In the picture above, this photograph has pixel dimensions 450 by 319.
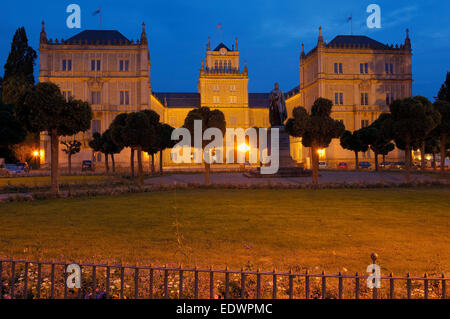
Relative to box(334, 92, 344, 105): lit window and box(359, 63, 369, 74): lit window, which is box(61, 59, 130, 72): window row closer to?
box(334, 92, 344, 105): lit window

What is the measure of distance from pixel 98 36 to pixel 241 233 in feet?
198

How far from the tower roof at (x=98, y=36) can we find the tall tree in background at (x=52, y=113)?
45.5 meters

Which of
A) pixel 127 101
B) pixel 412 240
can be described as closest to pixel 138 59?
pixel 127 101

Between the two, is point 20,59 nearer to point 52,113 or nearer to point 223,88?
point 223,88

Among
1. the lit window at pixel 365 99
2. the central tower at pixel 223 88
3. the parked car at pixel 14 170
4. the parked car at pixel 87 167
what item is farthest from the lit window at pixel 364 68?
the parked car at pixel 14 170

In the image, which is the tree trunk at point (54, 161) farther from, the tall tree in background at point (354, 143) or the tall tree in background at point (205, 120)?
the tall tree in background at point (354, 143)

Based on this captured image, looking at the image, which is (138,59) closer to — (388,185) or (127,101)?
(127,101)

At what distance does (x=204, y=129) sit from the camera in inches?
920

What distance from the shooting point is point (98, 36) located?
202 ft

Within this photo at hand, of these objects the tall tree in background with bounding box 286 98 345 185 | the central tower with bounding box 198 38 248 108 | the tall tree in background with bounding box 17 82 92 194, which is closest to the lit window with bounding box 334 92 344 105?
the central tower with bounding box 198 38 248 108

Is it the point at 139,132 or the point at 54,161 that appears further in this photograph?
the point at 139,132

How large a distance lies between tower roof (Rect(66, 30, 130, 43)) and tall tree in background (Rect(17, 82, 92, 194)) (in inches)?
1792

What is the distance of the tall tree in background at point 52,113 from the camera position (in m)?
17.6

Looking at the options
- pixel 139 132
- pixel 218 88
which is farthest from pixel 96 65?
pixel 139 132
